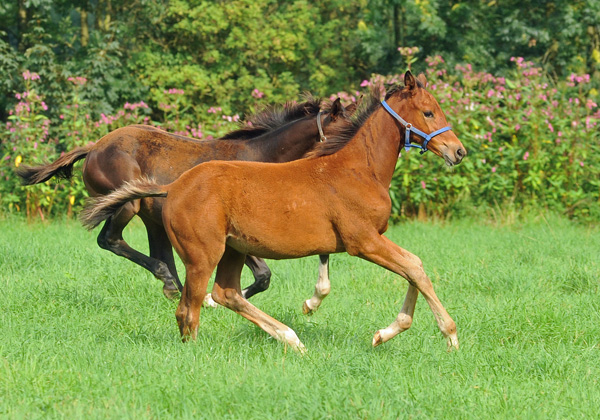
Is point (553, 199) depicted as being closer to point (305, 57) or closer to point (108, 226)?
point (108, 226)

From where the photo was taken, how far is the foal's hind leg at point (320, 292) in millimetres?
6156

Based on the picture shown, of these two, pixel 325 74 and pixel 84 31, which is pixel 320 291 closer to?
pixel 84 31

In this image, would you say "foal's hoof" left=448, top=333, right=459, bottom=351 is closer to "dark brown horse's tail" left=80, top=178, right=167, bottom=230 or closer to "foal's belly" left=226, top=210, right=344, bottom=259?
"foal's belly" left=226, top=210, right=344, bottom=259

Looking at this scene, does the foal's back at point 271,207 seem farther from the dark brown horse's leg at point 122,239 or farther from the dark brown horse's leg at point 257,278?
the dark brown horse's leg at point 122,239

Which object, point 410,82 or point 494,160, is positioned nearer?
point 410,82

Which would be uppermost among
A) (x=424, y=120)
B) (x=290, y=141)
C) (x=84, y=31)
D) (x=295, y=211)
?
(x=424, y=120)

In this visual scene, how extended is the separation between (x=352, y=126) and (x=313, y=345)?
1.51m

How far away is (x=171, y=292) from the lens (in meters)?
6.42

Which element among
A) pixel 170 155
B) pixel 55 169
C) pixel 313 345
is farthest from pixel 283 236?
pixel 55 169

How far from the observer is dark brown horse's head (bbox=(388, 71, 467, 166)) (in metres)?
5.24

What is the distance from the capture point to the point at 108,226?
23.3 feet

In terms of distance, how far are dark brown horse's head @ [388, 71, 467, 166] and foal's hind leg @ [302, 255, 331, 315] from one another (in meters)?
1.44

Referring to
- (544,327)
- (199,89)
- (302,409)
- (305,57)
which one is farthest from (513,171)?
(305,57)

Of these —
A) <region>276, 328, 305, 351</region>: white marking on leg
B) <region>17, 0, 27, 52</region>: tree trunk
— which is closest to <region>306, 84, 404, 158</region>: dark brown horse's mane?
<region>276, 328, 305, 351</region>: white marking on leg
